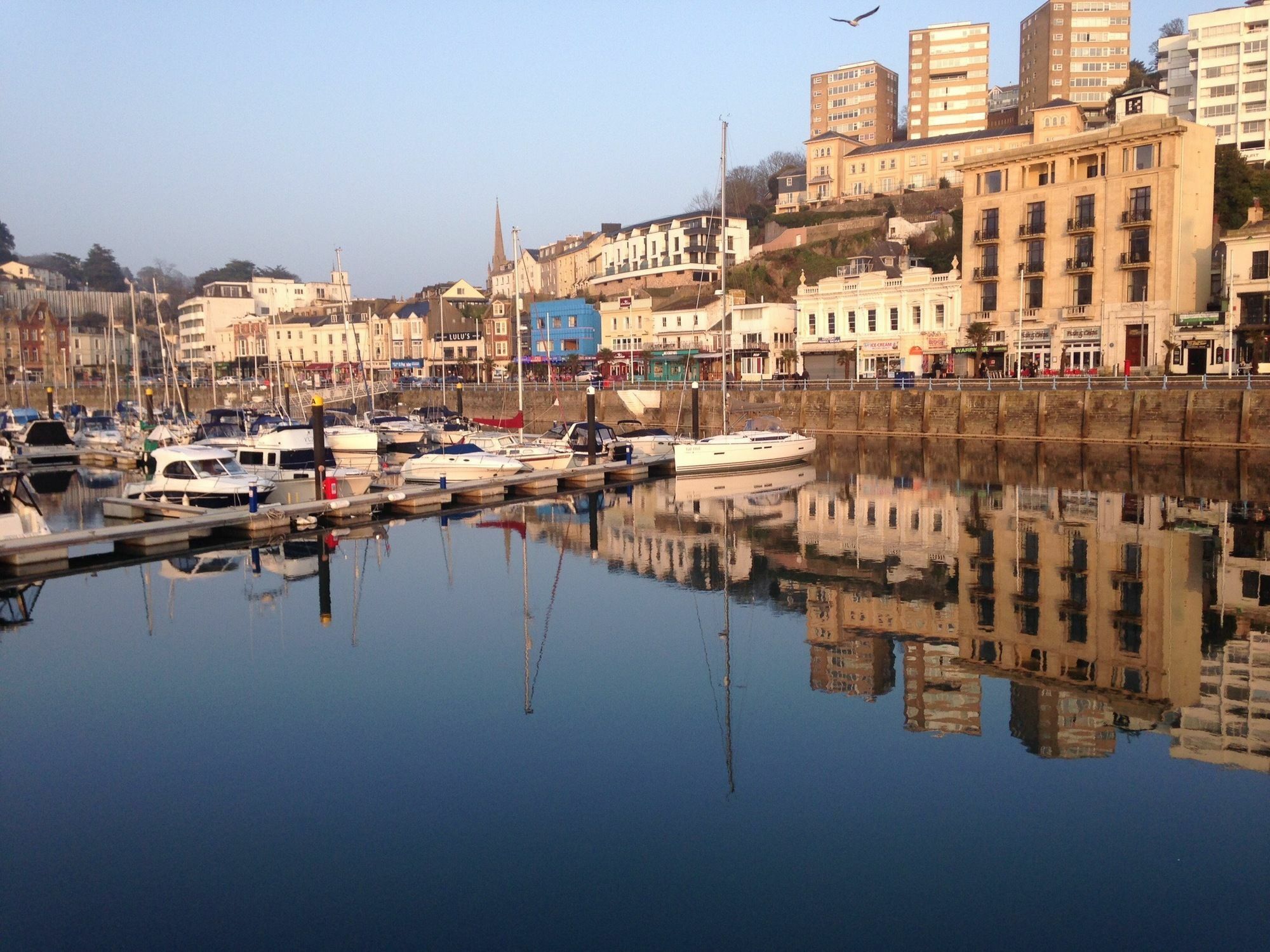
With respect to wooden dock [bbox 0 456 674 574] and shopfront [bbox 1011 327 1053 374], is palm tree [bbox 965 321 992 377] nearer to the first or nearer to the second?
shopfront [bbox 1011 327 1053 374]

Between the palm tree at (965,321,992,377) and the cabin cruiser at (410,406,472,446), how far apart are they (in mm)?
29405

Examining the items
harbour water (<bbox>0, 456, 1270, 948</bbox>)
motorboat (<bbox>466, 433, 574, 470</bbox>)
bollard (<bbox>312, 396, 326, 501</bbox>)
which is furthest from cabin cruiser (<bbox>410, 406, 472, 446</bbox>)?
harbour water (<bbox>0, 456, 1270, 948</bbox>)

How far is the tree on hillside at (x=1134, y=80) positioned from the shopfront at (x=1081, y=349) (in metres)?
57.5

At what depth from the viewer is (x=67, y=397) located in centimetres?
10381

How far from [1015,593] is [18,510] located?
80.4ft

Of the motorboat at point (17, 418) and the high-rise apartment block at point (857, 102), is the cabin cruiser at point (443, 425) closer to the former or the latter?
the motorboat at point (17, 418)

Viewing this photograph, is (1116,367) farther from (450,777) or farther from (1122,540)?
(450,777)

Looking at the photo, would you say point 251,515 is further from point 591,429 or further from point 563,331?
point 563,331

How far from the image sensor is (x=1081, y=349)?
188ft

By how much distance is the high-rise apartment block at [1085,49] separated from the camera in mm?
116625

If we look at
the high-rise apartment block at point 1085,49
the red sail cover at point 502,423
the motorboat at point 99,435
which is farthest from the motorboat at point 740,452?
the high-rise apartment block at point 1085,49

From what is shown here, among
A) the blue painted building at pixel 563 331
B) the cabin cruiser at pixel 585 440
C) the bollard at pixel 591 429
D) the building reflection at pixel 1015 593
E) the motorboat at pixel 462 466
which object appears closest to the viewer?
the building reflection at pixel 1015 593

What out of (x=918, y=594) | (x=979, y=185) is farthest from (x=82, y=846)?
(x=979, y=185)

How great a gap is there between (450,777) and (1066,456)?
37654mm
